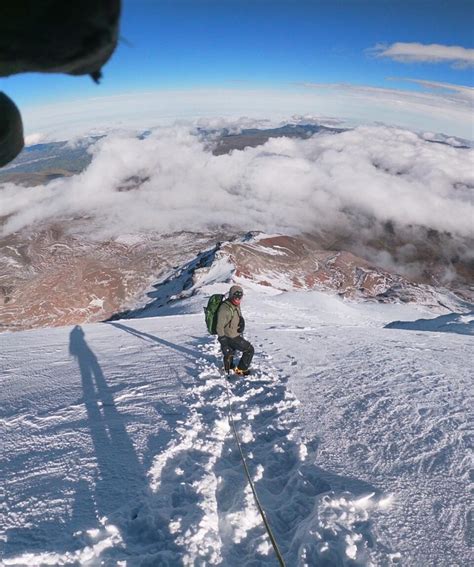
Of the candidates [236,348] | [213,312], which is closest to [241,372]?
[236,348]

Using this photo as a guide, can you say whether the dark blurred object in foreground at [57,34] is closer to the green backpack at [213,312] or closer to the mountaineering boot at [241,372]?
the green backpack at [213,312]

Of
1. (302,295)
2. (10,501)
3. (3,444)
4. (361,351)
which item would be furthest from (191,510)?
(302,295)

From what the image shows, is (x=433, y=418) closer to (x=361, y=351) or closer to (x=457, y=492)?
(x=457, y=492)

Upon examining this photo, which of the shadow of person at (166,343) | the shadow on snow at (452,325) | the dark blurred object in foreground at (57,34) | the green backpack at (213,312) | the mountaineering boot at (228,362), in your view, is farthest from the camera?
the shadow on snow at (452,325)

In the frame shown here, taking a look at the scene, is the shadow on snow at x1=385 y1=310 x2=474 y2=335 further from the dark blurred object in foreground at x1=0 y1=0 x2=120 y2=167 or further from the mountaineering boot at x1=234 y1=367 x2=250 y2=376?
the dark blurred object in foreground at x1=0 y1=0 x2=120 y2=167

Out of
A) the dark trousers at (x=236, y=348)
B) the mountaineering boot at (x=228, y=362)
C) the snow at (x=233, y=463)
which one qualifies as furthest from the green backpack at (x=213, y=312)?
the snow at (x=233, y=463)

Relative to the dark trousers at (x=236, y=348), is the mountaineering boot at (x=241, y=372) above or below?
below

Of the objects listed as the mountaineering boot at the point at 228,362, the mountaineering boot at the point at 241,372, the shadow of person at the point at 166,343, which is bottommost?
the shadow of person at the point at 166,343

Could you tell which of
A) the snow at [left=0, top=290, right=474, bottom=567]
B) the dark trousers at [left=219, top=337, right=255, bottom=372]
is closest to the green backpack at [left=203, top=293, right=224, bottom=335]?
the dark trousers at [left=219, top=337, right=255, bottom=372]
